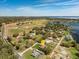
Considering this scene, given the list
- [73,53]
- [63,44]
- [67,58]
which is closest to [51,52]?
[67,58]

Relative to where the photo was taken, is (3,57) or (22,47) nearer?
(3,57)

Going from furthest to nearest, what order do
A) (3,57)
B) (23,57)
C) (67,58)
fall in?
(67,58), (23,57), (3,57)

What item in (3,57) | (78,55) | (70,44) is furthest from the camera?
(70,44)

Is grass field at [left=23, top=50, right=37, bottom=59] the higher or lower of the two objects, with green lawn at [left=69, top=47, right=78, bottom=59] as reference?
higher

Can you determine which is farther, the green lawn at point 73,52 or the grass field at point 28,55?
the green lawn at point 73,52

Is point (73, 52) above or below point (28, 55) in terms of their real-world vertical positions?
below

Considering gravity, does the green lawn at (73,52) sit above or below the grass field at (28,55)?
below

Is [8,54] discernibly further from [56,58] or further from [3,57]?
[56,58]

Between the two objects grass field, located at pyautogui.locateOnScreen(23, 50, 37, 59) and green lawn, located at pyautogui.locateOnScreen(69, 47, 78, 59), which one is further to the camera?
green lawn, located at pyautogui.locateOnScreen(69, 47, 78, 59)

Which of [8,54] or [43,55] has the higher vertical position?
[8,54]

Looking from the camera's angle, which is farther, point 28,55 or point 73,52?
point 73,52
